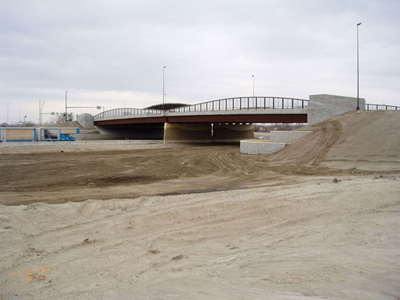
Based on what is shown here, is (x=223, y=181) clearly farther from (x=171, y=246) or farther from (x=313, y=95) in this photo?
(x=313, y=95)

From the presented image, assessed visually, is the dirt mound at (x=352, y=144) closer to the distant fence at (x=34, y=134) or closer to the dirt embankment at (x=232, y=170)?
the dirt embankment at (x=232, y=170)

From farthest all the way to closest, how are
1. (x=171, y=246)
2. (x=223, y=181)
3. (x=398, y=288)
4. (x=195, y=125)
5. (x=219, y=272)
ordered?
(x=195, y=125)
(x=223, y=181)
(x=171, y=246)
(x=219, y=272)
(x=398, y=288)

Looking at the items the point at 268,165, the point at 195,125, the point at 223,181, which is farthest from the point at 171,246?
the point at 195,125

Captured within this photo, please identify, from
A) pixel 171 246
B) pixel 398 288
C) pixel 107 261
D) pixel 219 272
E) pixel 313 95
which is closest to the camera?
pixel 398 288

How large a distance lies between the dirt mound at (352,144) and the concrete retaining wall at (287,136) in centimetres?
134

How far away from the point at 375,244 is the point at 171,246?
197 inches

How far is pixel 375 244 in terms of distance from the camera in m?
7.82

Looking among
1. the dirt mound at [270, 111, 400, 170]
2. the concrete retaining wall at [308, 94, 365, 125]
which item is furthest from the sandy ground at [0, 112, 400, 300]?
the concrete retaining wall at [308, 94, 365, 125]

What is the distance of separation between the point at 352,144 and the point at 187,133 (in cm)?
4195

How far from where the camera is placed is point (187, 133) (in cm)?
6525

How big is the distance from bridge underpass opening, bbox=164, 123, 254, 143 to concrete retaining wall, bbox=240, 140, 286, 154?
2829 centimetres

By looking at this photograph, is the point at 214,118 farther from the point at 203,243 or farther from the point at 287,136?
the point at 203,243

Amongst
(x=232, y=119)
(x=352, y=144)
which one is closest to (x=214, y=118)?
(x=232, y=119)

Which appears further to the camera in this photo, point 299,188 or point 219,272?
point 299,188
